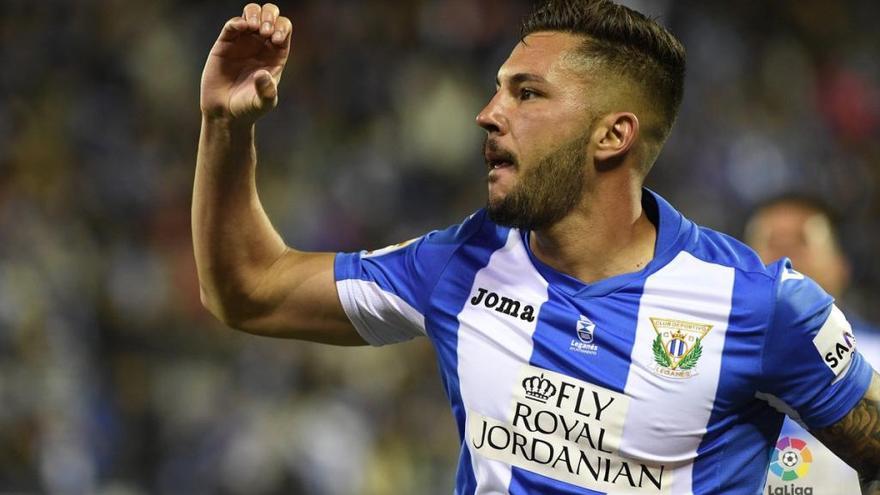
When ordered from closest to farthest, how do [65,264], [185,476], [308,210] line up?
[185,476]
[65,264]
[308,210]

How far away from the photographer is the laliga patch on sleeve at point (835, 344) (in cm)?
291

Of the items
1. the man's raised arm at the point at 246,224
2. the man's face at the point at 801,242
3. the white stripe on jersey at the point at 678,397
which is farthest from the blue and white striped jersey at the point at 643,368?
the man's face at the point at 801,242

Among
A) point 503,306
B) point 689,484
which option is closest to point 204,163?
point 503,306

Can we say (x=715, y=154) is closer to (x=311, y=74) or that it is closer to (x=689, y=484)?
(x=311, y=74)

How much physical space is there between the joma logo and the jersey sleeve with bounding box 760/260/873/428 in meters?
0.56

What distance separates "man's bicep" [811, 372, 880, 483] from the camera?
2947 millimetres

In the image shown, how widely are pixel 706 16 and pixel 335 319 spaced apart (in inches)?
305

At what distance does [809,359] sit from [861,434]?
224 millimetres

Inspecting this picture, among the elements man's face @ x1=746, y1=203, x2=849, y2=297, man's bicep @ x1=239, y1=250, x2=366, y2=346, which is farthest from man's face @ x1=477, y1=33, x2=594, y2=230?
man's face @ x1=746, y1=203, x2=849, y2=297

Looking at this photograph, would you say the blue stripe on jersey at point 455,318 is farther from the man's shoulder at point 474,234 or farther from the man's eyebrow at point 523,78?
the man's eyebrow at point 523,78

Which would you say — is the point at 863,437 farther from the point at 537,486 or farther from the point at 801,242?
the point at 801,242

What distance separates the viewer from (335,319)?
3.26 m

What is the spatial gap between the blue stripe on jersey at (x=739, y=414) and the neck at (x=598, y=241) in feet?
0.89

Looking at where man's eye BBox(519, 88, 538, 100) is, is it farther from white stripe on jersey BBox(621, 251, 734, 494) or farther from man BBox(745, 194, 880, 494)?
man BBox(745, 194, 880, 494)
